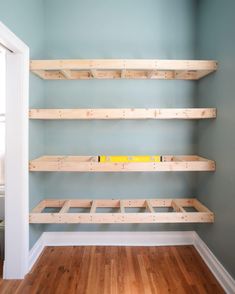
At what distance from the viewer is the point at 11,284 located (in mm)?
1979

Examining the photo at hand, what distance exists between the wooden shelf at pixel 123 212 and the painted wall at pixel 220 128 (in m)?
0.19

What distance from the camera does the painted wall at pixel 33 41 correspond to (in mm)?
1822

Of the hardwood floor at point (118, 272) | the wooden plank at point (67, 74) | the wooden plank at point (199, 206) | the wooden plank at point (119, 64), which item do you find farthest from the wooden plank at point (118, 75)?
the hardwood floor at point (118, 272)

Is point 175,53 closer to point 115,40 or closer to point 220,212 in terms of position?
point 115,40

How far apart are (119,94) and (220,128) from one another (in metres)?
1.09

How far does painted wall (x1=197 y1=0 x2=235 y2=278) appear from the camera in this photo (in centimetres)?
186

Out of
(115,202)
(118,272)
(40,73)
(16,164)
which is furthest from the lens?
(115,202)

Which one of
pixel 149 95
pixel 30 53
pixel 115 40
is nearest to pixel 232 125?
pixel 149 95

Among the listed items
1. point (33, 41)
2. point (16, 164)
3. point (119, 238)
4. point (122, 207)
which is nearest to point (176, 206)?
point (122, 207)

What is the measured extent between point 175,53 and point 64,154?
5.28ft

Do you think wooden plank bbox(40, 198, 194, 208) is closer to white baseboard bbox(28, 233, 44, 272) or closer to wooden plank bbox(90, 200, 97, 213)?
wooden plank bbox(90, 200, 97, 213)

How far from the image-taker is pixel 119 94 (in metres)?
2.58

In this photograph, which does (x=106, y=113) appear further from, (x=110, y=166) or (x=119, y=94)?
(x=119, y=94)

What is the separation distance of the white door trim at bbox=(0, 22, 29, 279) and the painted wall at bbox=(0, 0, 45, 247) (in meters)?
0.16
